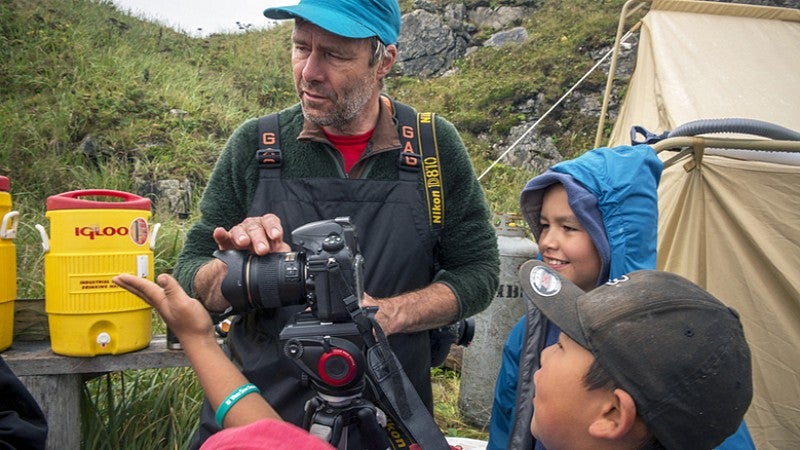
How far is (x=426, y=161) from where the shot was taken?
2.13 meters

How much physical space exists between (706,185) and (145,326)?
8.96 feet

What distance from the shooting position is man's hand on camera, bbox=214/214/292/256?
168 cm

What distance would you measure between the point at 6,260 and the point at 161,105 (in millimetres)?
7544

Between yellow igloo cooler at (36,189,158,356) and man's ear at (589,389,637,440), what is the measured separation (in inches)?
68.1

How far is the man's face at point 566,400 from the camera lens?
4.48 feet

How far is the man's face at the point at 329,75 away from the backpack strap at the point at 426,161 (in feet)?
0.64

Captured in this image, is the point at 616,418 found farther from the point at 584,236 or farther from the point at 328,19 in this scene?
the point at 328,19

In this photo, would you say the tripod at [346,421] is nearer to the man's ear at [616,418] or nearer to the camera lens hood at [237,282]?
the camera lens hood at [237,282]

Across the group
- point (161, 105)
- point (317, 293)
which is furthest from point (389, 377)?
point (161, 105)

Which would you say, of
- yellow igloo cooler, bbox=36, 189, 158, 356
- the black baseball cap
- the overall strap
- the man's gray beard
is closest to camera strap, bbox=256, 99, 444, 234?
the overall strap

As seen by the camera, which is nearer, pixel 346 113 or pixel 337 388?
pixel 337 388

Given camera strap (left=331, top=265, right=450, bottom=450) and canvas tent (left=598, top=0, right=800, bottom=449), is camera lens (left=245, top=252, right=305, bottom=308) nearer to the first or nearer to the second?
camera strap (left=331, top=265, right=450, bottom=450)

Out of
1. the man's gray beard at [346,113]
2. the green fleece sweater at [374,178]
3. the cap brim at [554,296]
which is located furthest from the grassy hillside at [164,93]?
the cap brim at [554,296]

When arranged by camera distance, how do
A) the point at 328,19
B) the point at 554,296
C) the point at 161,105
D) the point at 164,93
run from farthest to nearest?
1. the point at 164,93
2. the point at 161,105
3. the point at 328,19
4. the point at 554,296
